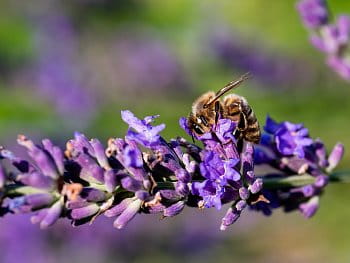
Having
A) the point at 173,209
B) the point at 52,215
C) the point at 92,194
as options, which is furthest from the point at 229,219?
the point at 52,215

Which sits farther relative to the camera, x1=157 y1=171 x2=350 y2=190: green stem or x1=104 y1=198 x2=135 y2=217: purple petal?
x1=157 y1=171 x2=350 y2=190: green stem

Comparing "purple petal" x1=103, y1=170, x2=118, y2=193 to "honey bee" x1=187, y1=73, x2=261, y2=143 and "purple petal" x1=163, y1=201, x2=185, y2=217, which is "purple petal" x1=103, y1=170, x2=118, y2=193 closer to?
"purple petal" x1=163, y1=201, x2=185, y2=217

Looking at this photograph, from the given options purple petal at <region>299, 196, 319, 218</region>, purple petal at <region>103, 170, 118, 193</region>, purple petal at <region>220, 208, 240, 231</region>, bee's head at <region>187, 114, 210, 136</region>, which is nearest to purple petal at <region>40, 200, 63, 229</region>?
purple petal at <region>103, 170, 118, 193</region>

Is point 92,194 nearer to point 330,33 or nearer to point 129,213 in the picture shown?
point 129,213

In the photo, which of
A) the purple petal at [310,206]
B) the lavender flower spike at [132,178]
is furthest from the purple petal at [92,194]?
the purple petal at [310,206]

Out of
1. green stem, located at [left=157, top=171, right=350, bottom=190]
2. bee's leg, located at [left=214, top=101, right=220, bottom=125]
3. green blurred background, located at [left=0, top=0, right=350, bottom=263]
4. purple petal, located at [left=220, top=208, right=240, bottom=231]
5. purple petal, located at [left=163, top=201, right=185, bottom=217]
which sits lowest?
purple petal, located at [left=220, top=208, right=240, bottom=231]

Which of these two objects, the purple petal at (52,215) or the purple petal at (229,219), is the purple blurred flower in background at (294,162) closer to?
the purple petal at (229,219)

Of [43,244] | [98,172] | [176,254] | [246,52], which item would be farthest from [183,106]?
[98,172]

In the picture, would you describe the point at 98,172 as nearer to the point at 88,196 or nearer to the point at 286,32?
the point at 88,196
